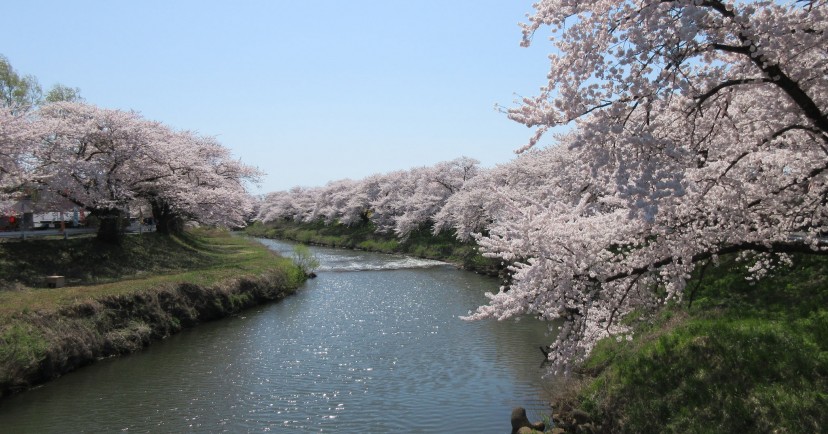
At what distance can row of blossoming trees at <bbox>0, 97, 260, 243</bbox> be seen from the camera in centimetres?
2247

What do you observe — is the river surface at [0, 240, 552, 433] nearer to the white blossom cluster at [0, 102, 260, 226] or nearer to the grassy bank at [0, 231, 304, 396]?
the grassy bank at [0, 231, 304, 396]

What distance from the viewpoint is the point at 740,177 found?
355 inches

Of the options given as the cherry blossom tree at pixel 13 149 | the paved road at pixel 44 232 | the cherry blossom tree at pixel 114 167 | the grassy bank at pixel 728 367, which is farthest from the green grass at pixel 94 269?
the grassy bank at pixel 728 367

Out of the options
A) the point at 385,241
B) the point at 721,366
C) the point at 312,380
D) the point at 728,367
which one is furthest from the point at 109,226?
the point at 385,241

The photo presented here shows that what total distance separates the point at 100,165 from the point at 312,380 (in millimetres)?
16245

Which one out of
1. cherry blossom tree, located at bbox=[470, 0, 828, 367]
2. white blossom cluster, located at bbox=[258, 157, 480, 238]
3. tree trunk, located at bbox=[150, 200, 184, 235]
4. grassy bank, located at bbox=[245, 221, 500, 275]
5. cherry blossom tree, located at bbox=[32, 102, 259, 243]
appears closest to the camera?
cherry blossom tree, located at bbox=[470, 0, 828, 367]

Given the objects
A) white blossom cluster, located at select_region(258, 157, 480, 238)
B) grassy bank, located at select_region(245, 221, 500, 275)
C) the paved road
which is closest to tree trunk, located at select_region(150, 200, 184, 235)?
the paved road

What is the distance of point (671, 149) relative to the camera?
7.14 m

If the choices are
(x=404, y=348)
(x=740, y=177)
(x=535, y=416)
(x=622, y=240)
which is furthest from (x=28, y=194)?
(x=740, y=177)

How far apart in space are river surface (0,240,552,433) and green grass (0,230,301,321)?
8.02ft

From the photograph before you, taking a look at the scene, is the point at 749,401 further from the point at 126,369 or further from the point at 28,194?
the point at 28,194

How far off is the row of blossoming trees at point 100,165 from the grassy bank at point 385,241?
1635 centimetres

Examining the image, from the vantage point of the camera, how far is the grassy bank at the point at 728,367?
8102 millimetres

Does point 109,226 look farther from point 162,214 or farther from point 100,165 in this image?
point 162,214
